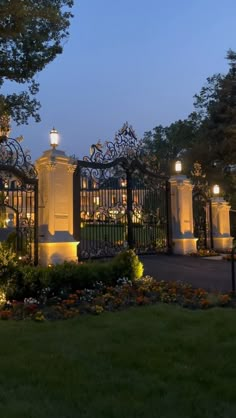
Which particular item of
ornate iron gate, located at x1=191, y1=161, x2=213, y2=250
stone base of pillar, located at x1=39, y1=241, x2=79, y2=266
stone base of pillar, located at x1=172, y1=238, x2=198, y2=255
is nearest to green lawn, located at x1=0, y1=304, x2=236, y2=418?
stone base of pillar, located at x1=39, y1=241, x2=79, y2=266

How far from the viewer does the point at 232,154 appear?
23.5 metres

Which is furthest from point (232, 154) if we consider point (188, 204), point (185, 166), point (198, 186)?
point (188, 204)

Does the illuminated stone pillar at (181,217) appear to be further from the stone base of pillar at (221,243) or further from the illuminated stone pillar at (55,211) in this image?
the illuminated stone pillar at (55,211)

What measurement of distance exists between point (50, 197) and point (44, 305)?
3.30m

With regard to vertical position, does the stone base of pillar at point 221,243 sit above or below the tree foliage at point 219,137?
below

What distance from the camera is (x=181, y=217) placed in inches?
535

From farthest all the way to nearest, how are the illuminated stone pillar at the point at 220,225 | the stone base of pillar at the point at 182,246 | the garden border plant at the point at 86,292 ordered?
the illuminated stone pillar at the point at 220,225, the stone base of pillar at the point at 182,246, the garden border plant at the point at 86,292

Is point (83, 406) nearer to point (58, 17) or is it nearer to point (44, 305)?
point (44, 305)

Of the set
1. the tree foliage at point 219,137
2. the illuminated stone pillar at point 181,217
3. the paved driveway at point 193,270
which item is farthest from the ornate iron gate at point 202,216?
the tree foliage at point 219,137

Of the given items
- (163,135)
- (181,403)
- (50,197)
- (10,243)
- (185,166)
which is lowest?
(181,403)

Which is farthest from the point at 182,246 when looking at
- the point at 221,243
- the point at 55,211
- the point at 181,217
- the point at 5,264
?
the point at 5,264

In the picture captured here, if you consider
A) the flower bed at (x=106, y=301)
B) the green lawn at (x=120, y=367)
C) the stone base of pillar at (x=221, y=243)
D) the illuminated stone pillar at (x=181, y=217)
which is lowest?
the green lawn at (x=120, y=367)

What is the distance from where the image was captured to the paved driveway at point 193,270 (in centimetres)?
852

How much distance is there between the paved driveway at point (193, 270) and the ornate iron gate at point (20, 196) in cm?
291
